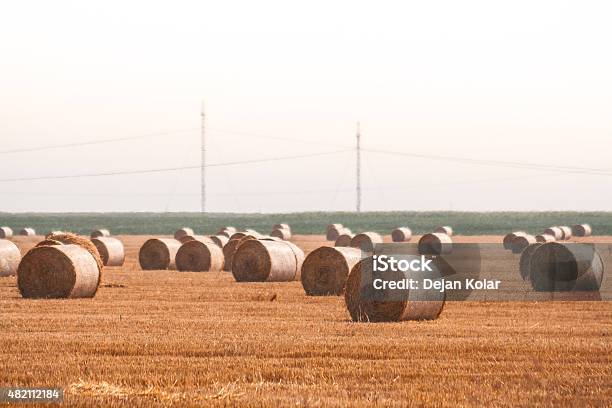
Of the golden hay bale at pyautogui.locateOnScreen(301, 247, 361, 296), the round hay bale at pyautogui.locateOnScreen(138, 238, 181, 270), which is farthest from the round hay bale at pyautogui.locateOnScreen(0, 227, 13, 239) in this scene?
the golden hay bale at pyautogui.locateOnScreen(301, 247, 361, 296)

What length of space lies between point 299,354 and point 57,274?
1226 cm

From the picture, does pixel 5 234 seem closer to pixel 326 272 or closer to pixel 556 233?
pixel 556 233

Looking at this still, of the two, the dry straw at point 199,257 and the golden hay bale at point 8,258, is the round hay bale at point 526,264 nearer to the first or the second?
the dry straw at point 199,257

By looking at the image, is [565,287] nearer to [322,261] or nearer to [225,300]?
[322,261]

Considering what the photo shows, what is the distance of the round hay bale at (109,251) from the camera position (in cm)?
4775

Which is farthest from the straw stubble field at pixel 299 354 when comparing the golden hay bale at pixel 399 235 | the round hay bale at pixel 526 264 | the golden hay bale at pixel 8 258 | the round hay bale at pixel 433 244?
the golden hay bale at pixel 399 235

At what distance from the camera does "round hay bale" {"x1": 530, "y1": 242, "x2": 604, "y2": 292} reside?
31578mm

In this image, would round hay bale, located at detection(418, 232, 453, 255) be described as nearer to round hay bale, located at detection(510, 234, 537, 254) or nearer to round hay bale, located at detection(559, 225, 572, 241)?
round hay bale, located at detection(510, 234, 537, 254)

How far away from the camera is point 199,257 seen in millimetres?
44219

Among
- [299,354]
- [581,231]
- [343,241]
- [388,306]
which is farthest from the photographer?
[581,231]

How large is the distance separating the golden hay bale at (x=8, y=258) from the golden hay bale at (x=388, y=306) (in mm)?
17174

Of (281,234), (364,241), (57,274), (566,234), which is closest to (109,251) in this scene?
(364,241)

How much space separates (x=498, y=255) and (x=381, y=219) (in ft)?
201

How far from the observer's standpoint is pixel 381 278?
75.2 feet
